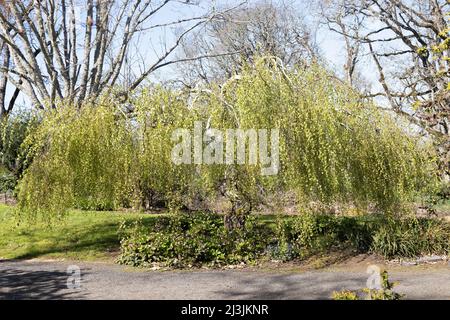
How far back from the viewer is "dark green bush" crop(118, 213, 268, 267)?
Answer: 9141 millimetres

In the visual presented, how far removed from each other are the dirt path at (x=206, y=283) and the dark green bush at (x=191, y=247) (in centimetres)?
49

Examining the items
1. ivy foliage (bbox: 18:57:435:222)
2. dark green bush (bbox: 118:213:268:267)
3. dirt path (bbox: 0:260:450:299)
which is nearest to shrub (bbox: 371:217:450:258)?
dirt path (bbox: 0:260:450:299)

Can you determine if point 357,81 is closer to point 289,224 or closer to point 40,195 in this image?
point 289,224

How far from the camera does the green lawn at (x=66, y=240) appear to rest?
1055 centimetres

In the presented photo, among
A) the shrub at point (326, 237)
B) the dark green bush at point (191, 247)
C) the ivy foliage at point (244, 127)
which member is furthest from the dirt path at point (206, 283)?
the ivy foliage at point (244, 127)

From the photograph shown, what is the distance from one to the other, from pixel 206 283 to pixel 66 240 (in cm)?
544

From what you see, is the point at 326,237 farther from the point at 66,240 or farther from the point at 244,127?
the point at 66,240

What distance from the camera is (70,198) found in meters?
8.89

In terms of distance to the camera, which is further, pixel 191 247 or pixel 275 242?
pixel 275 242

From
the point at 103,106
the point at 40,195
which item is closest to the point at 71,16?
the point at 103,106

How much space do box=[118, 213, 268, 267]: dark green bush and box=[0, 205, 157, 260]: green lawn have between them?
3.05 feet

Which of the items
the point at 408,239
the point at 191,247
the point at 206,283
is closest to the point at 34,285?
the point at 206,283

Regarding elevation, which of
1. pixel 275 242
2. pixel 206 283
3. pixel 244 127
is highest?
pixel 244 127

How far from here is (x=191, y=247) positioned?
363 inches
